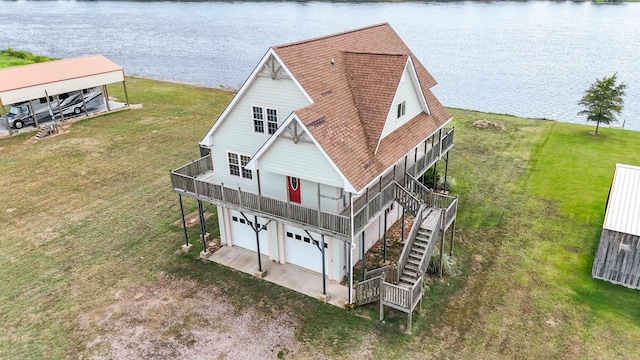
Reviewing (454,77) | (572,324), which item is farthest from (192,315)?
(454,77)

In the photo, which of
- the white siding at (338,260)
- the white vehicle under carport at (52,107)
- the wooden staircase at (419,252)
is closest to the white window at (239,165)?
the white siding at (338,260)

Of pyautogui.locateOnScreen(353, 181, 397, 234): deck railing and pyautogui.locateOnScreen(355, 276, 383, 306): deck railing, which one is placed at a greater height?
pyautogui.locateOnScreen(353, 181, 397, 234): deck railing

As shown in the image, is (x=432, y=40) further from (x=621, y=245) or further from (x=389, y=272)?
(x=389, y=272)

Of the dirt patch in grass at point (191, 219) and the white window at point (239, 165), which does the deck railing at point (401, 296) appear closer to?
the white window at point (239, 165)

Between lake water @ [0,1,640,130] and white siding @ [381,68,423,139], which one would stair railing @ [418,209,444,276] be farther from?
lake water @ [0,1,640,130]

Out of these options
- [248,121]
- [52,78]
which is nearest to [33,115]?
[52,78]

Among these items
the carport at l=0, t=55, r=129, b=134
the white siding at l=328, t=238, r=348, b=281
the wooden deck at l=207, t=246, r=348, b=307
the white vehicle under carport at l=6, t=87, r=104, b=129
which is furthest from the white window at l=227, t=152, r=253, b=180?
the white vehicle under carport at l=6, t=87, r=104, b=129
